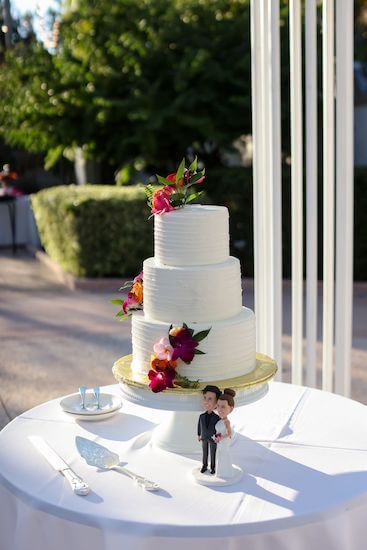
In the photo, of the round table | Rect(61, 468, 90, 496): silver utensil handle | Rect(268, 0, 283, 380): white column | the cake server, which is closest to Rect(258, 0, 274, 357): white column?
Rect(268, 0, 283, 380): white column

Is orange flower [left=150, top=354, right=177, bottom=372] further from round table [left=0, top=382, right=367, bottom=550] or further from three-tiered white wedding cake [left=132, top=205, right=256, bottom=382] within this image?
round table [left=0, top=382, right=367, bottom=550]

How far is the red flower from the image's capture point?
2785 mm

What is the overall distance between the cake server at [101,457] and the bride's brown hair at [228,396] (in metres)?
0.36

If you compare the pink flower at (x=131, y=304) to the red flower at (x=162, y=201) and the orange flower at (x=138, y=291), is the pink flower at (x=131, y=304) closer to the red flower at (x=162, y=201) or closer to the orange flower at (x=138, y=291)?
the orange flower at (x=138, y=291)

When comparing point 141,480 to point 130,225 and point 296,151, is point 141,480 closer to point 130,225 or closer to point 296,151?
point 296,151

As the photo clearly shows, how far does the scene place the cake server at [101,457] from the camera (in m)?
2.61

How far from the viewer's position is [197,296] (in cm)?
274

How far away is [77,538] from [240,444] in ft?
2.59

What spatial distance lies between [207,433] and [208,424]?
3cm

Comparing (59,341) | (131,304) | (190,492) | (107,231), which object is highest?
(131,304)

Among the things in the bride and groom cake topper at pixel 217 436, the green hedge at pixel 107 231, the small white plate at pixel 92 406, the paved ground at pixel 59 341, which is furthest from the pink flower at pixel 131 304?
the green hedge at pixel 107 231

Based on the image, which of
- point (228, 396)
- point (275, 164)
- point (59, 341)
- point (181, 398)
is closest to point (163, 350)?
point (181, 398)

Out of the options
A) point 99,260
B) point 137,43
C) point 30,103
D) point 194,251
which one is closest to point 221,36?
point 137,43

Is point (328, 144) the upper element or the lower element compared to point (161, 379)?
upper
